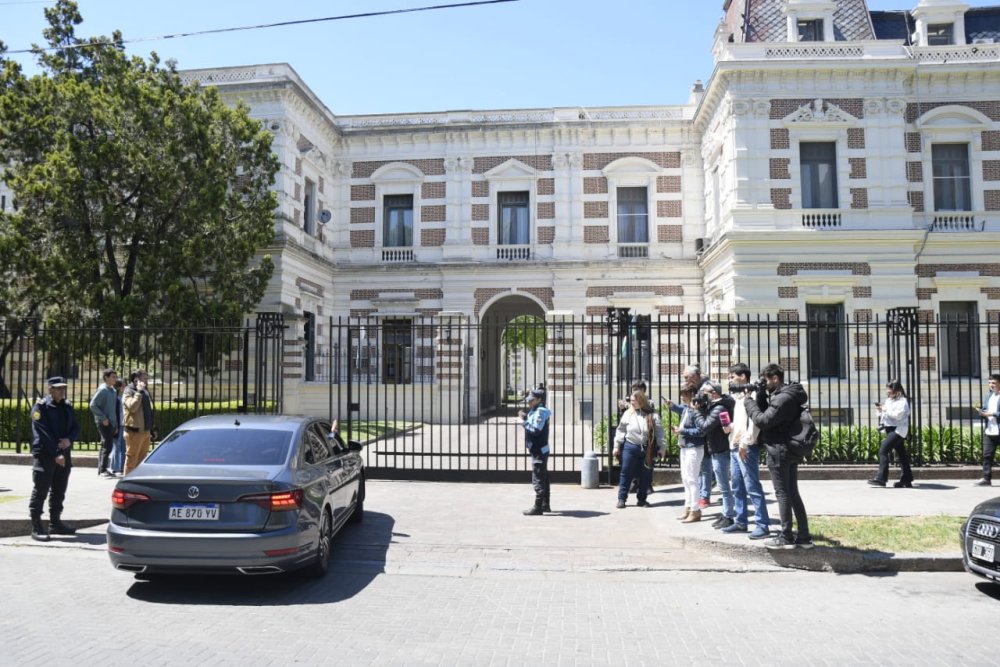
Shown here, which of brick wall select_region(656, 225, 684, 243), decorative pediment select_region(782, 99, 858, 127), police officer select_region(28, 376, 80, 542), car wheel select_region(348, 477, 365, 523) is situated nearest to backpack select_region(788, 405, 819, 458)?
car wheel select_region(348, 477, 365, 523)

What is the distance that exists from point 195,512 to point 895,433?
36.1 ft

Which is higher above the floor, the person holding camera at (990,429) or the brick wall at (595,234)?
the brick wall at (595,234)

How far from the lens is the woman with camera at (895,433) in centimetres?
1177

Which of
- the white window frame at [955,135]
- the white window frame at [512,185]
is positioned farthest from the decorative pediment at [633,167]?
the white window frame at [955,135]

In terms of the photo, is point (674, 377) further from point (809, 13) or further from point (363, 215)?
point (363, 215)

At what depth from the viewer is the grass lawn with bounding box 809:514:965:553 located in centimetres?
771

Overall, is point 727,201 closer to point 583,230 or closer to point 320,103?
point 583,230

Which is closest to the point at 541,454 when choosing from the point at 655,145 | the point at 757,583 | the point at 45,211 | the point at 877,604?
the point at 757,583

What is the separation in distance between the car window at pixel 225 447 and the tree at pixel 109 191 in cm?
1197

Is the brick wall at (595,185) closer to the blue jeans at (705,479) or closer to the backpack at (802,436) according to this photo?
the blue jeans at (705,479)

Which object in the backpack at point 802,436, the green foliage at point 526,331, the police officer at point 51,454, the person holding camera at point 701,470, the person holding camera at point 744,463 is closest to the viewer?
the backpack at point 802,436

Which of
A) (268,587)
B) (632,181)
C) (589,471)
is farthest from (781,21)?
(268,587)

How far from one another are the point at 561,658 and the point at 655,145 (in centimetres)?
2542

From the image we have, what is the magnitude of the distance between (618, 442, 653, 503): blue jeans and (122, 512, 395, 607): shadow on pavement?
406cm
